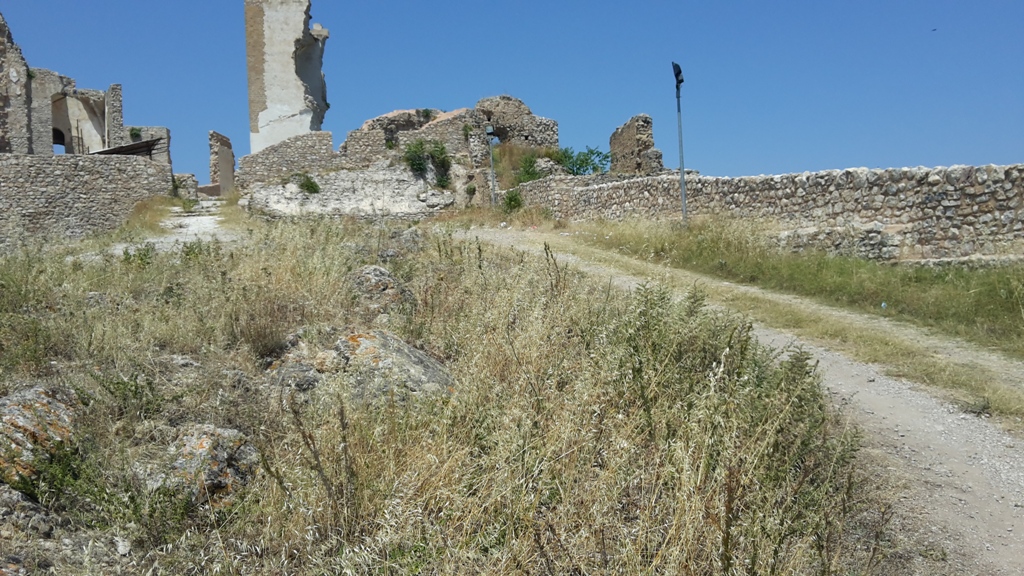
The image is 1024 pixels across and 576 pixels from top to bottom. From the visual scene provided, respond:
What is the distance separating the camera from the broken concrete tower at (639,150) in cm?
2273

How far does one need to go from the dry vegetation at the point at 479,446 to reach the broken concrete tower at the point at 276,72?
21254 millimetres

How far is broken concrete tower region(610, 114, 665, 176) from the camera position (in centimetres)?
2273

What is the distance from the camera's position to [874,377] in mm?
6234

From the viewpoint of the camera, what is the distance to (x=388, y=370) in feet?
13.5

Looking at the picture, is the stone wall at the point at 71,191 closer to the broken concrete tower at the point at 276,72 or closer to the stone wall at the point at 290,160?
the stone wall at the point at 290,160

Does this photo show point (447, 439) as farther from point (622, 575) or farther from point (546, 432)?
point (622, 575)

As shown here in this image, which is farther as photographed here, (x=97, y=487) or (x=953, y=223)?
(x=953, y=223)

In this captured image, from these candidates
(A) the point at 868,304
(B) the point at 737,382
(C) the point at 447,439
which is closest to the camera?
(C) the point at 447,439

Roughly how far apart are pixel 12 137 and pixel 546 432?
28993 millimetres

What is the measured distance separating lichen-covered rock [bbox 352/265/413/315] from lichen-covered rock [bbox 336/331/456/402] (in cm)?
137

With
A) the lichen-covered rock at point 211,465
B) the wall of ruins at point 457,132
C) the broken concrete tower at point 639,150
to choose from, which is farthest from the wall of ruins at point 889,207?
the wall of ruins at point 457,132

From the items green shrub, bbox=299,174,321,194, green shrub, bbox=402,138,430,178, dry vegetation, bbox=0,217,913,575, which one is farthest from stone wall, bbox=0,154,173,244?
dry vegetation, bbox=0,217,913,575

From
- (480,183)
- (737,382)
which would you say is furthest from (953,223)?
(480,183)

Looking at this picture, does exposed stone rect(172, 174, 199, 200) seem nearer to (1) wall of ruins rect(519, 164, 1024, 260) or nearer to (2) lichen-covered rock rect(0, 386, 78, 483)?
(1) wall of ruins rect(519, 164, 1024, 260)
